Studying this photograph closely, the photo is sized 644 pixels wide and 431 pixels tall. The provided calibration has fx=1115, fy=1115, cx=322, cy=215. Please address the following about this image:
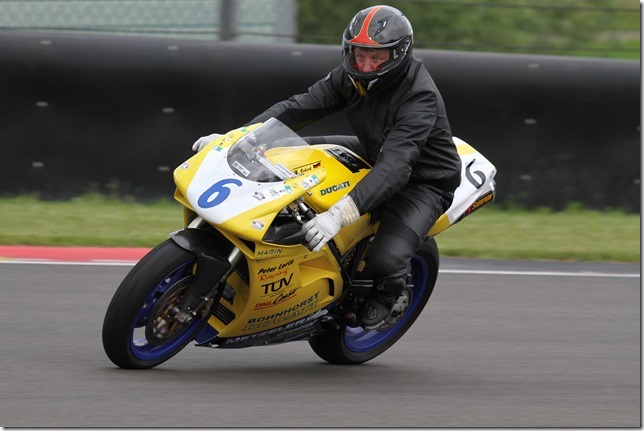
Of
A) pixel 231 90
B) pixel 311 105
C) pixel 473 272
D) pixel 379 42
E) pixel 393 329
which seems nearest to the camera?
pixel 379 42

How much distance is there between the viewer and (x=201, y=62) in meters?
9.58

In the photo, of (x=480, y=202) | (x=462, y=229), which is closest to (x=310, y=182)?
(x=480, y=202)

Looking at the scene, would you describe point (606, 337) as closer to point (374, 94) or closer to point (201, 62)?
point (374, 94)

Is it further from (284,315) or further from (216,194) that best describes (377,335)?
(216,194)

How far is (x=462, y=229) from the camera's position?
10.1 m

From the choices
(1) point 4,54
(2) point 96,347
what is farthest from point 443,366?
(1) point 4,54

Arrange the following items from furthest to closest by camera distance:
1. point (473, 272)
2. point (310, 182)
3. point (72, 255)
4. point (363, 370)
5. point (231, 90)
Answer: point (231, 90), point (473, 272), point (72, 255), point (363, 370), point (310, 182)

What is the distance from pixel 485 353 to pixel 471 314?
0.94m

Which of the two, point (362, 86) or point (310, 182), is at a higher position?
point (362, 86)

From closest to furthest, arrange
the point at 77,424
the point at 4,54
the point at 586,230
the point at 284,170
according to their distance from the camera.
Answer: the point at 77,424 < the point at 284,170 < the point at 4,54 < the point at 586,230

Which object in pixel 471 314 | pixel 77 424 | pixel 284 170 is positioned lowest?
pixel 471 314

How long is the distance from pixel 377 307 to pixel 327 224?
80 centimetres

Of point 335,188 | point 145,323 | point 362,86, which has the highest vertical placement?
point 362,86

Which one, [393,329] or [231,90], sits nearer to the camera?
[393,329]
